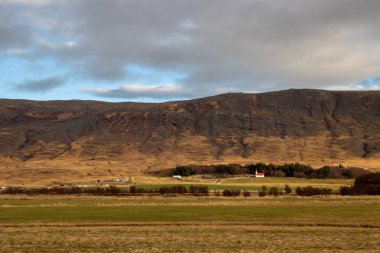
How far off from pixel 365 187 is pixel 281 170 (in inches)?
2333

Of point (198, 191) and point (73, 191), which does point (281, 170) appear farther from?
point (73, 191)

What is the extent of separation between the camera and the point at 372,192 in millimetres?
116188

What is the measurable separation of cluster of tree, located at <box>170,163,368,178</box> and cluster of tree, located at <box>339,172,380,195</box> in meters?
45.8

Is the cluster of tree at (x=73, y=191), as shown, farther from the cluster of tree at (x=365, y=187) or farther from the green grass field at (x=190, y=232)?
the green grass field at (x=190, y=232)

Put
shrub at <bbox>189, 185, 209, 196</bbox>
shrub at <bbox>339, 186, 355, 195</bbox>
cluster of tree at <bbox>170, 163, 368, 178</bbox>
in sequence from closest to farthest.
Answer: shrub at <bbox>339, 186, 355, 195</bbox> → shrub at <bbox>189, 185, 209, 196</bbox> → cluster of tree at <bbox>170, 163, 368, 178</bbox>

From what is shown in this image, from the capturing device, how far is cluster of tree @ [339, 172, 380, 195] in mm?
113287

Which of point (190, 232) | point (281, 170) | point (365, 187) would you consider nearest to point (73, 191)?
point (365, 187)

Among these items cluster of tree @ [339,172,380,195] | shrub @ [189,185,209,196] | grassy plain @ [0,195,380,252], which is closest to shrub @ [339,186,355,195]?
cluster of tree @ [339,172,380,195]

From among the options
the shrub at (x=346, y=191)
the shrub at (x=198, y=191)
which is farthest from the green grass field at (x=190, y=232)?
the shrub at (x=346, y=191)

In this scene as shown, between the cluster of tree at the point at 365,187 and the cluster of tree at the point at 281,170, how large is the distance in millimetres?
45761

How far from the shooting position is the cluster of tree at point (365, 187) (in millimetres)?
113287

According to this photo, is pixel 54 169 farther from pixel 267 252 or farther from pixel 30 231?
pixel 267 252

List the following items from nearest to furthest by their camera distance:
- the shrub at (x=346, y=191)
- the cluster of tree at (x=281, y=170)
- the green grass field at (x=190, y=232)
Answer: the green grass field at (x=190, y=232) → the shrub at (x=346, y=191) → the cluster of tree at (x=281, y=170)

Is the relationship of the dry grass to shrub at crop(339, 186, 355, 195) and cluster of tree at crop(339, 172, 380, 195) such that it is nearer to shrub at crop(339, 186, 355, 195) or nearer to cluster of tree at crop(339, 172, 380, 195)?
shrub at crop(339, 186, 355, 195)
